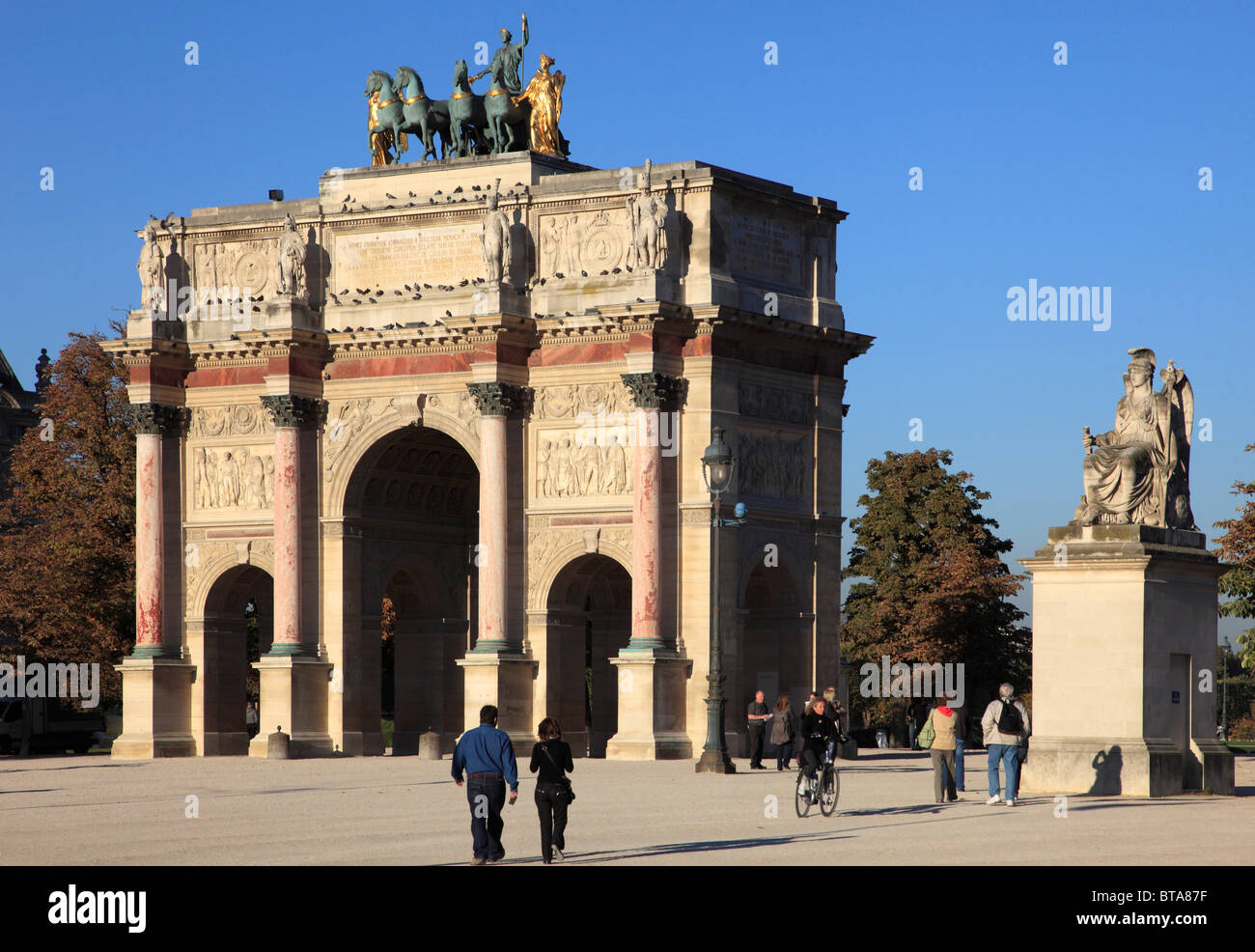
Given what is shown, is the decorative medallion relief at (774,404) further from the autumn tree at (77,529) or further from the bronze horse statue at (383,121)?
the autumn tree at (77,529)

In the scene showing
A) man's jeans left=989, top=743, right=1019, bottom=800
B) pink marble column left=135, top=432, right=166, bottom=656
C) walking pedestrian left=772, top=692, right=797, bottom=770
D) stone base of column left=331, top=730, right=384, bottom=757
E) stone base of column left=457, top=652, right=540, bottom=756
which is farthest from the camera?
pink marble column left=135, top=432, right=166, bottom=656

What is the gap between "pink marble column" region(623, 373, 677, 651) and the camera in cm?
5675

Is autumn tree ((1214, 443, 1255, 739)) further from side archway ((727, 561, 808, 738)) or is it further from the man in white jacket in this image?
the man in white jacket

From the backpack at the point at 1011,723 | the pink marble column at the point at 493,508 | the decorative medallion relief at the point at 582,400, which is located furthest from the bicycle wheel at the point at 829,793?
the pink marble column at the point at 493,508

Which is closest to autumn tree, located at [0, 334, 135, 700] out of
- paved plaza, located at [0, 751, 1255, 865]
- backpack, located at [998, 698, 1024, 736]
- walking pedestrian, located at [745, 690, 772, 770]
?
paved plaza, located at [0, 751, 1255, 865]

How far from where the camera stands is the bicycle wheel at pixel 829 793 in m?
33.7

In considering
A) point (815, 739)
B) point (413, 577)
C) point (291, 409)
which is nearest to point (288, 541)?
point (291, 409)

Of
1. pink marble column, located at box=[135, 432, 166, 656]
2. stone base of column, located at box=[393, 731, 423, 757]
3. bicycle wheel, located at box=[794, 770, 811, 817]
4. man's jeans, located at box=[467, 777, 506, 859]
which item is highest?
pink marble column, located at box=[135, 432, 166, 656]

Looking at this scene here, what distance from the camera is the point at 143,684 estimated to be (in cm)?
6347

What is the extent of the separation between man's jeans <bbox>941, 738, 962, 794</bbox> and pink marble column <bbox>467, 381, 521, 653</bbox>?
67.3ft

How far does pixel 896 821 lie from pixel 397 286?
107 feet

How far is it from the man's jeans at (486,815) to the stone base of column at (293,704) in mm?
35408

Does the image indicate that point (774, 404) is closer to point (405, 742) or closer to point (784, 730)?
point (784, 730)

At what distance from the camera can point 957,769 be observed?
39.6 meters
